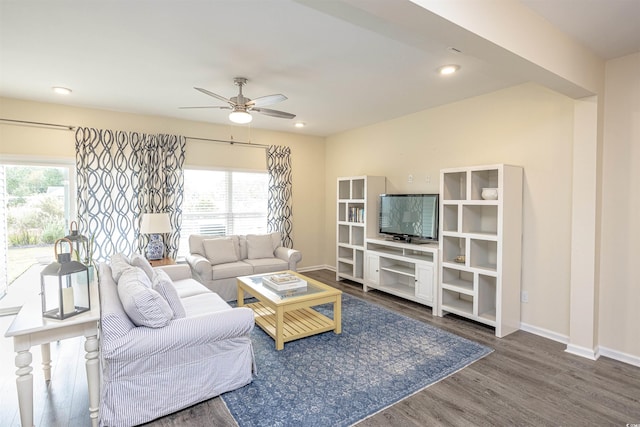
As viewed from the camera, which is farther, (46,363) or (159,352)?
(46,363)

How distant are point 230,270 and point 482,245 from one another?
10.9 ft

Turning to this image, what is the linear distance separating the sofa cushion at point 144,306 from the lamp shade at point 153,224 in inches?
90.1

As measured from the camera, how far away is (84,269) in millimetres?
2051

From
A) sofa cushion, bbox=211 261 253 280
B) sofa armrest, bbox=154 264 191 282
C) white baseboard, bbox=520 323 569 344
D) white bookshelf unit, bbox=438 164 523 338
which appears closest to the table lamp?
sofa armrest, bbox=154 264 191 282

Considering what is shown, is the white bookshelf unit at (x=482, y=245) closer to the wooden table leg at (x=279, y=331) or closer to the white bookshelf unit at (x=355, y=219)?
the white bookshelf unit at (x=355, y=219)

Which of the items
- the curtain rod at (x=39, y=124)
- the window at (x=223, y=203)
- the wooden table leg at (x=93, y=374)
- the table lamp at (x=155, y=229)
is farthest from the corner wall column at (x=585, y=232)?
the curtain rod at (x=39, y=124)

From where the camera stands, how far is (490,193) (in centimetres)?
349

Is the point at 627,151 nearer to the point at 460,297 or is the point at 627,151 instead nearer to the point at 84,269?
the point at 460,297

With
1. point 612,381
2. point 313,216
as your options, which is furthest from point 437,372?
point 313,216

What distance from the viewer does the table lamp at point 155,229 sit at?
432cm

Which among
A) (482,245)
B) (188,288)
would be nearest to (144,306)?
(188,288)

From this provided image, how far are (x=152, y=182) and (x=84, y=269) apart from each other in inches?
118

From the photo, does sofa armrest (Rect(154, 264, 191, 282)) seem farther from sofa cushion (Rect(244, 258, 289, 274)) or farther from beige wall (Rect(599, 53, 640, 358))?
beige wall (Rect(599, 53, 640, 358))

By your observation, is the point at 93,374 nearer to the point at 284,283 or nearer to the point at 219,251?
the point at 284,283
